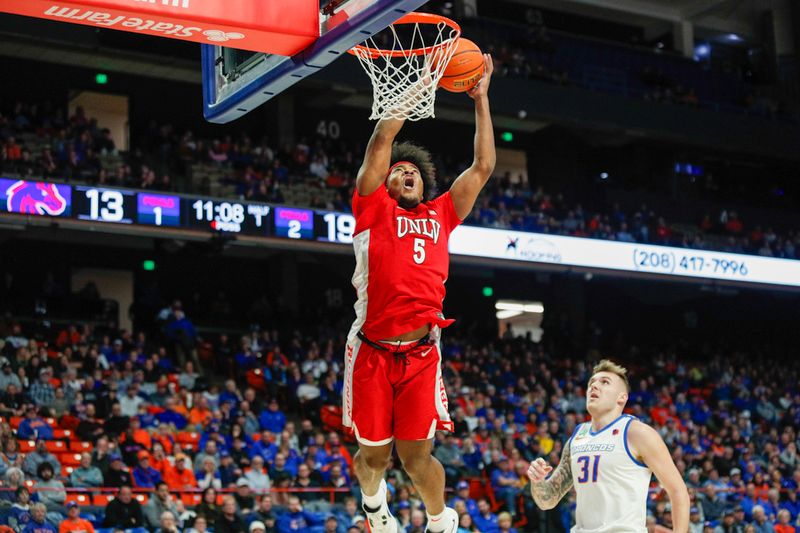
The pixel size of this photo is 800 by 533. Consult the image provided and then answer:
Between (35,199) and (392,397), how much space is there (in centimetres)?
1368

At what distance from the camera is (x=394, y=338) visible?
645 cm

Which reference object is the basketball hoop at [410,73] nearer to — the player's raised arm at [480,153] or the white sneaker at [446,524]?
the player's raised arm at [480,153]

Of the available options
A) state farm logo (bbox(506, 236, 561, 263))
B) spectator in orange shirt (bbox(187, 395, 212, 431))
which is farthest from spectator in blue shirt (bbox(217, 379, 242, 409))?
state farm logo (bbox(506, 236, 561, 263))

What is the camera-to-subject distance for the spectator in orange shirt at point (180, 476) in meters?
14.4

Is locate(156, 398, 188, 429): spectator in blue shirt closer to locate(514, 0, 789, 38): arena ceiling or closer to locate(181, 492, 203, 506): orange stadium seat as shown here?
locate(181, 492, 203, 506): orange stadium seat

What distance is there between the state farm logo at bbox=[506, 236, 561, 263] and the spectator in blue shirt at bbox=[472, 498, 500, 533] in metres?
8.77

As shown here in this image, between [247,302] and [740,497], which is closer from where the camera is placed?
[740,497]

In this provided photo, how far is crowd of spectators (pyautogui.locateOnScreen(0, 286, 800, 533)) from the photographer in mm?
13641

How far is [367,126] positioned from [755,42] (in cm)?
1388

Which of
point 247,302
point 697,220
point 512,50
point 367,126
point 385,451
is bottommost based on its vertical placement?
point 385,451

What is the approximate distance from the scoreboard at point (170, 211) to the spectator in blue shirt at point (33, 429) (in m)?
4.55

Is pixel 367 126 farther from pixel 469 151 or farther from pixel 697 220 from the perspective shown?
pixel 697 220

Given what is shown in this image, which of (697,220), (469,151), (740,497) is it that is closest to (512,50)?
(469,151)

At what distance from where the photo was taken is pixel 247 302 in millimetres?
26641
